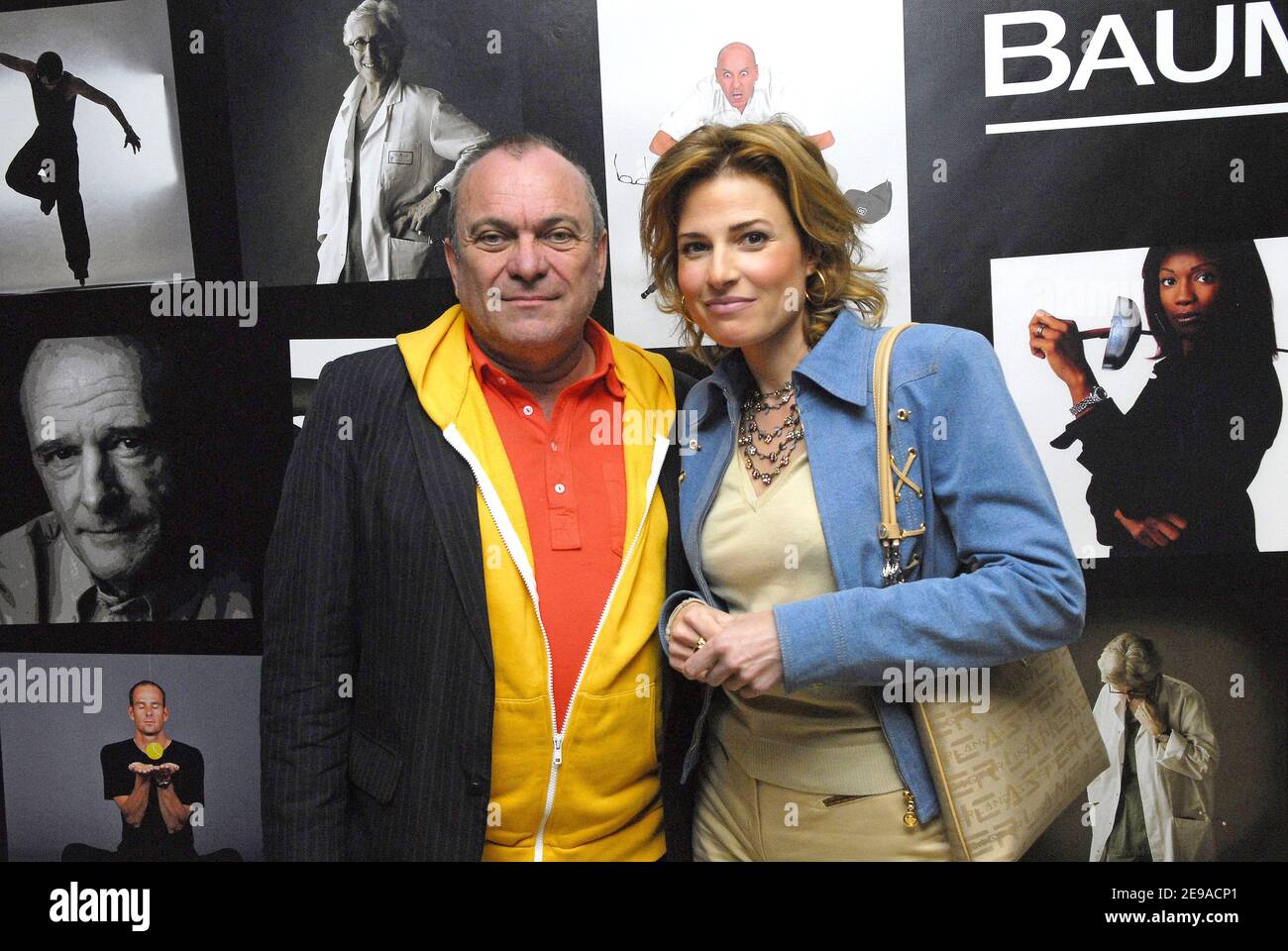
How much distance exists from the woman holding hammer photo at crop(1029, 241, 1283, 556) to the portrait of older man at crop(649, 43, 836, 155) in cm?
75

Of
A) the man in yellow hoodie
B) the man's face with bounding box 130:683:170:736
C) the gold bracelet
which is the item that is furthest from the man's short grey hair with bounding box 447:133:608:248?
the man's face with bounding box 130:683:170:736

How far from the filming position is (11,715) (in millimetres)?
2467

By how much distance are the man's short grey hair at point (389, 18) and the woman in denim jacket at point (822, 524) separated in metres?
0.88

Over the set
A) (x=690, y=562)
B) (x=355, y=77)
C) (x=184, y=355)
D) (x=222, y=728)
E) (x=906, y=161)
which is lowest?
→ (x=222, y=728)

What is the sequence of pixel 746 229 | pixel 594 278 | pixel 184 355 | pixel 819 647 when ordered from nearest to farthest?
pixel 819 647
pixel 746 229
pixel 594 278
pixel 184 355

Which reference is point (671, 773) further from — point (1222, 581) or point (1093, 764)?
point (1222, 581)

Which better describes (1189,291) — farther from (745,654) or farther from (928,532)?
(745,654)

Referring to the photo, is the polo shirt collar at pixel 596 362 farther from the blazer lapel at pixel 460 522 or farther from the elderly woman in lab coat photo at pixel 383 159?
the elderly woman in lab coat photo at pixel 383 159

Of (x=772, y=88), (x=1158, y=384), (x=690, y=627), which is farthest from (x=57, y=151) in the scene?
(x=1158, y=384)

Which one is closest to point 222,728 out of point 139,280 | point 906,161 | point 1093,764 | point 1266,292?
point 139,280

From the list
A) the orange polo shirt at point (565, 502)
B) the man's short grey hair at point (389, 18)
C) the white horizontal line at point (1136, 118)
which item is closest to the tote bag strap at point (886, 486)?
the orange polo shirt at point (565, 502)

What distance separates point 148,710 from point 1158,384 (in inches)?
104

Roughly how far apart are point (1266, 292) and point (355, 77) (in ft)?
7.28

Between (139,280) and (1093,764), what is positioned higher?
(139,280)
